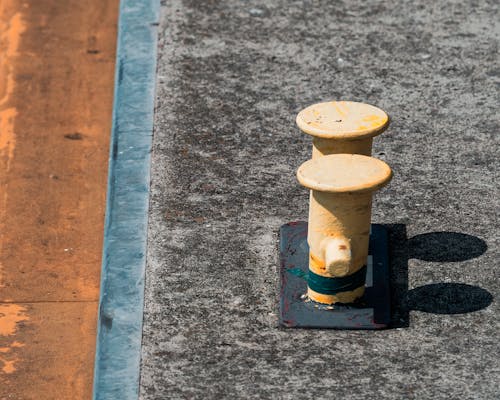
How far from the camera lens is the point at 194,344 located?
4426mm

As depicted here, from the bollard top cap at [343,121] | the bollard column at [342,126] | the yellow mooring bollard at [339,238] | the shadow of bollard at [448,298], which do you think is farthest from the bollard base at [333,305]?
the bollard top cap at [343,121]

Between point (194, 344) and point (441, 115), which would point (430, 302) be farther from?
point (441, 115)

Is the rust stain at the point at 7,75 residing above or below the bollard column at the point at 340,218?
below

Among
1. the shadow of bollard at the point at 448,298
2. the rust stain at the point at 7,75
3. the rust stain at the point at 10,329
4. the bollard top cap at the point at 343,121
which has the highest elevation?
the bollard top cap at the point at 343,121

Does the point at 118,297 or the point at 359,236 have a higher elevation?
the point at 359,236

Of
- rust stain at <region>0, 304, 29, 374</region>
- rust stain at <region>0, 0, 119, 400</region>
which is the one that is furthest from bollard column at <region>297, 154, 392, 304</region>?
rust stain at <region>0, 304, 29, 374</region>

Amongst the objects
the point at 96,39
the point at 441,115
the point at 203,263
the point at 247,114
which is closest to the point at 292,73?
the point at 247,114

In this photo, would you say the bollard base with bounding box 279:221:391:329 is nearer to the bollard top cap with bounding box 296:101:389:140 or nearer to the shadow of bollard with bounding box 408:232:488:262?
the shadow of bollard with bounding box 408:232:488:262

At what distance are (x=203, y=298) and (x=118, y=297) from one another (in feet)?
1.12

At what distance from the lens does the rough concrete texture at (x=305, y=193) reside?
4.31 m

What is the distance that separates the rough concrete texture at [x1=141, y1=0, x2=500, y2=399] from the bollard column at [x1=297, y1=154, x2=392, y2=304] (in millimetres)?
207

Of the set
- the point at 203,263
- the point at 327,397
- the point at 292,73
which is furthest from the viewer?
the point at 292,73

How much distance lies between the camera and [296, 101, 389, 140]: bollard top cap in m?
4.54

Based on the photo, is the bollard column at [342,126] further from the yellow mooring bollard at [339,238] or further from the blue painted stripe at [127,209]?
the blue painted stripe at [127,209]
